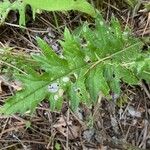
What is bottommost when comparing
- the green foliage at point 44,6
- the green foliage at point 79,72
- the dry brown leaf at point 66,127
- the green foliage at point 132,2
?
the dry brown leaf at point 66,127

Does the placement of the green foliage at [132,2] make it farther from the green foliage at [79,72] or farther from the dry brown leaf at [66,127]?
the dry brown leaf at [66,127]

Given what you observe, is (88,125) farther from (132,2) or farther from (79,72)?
(132,2)

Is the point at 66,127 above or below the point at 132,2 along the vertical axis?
below

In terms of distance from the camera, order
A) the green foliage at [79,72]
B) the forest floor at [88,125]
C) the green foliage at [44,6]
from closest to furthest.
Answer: the green foliage at [79,72]
the green foliage at [44,6]
the forest floor at [88,125]

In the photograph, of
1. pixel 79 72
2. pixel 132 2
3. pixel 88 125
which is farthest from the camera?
pixel 132 2

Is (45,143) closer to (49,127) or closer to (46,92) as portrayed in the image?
(49,127)

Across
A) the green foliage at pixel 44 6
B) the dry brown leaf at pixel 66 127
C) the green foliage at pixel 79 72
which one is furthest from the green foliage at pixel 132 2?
the dry brown leaf at pixel 66 127

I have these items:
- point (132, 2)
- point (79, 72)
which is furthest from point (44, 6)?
point (132, 2)
